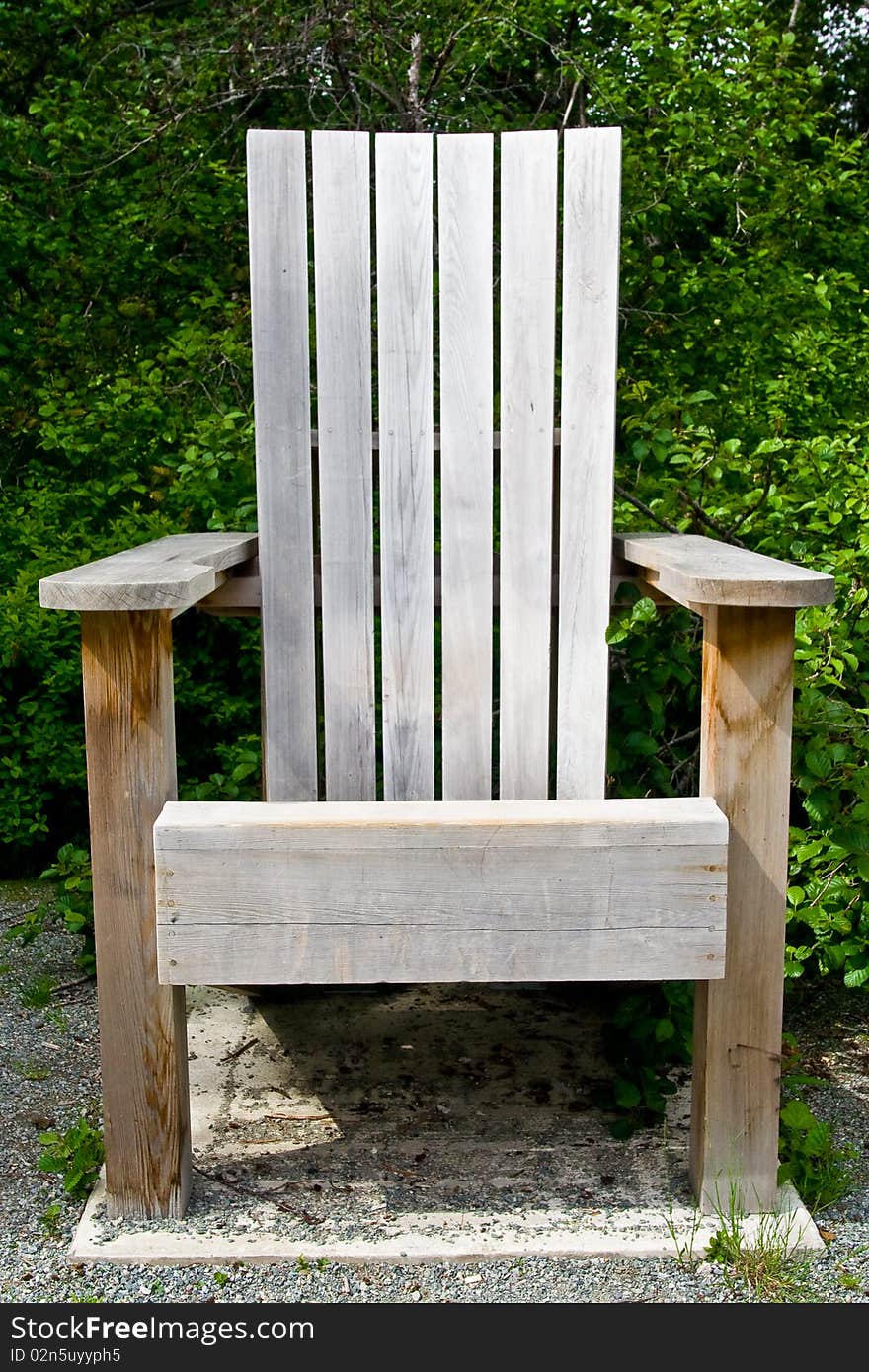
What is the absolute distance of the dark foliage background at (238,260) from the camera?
3.67m

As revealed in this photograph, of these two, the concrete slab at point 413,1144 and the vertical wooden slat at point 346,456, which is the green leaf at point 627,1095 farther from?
the vertical wooden slat at point 346,456

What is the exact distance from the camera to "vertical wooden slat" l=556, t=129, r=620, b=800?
2.24 meters

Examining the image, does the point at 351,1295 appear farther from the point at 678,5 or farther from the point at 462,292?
the point at 678,5

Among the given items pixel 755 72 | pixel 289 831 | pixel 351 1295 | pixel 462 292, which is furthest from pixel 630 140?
pixel 351 1295

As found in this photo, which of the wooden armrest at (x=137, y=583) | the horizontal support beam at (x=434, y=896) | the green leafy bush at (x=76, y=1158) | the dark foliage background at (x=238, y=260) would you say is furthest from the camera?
the dark foliage background at (x=238, y=260)

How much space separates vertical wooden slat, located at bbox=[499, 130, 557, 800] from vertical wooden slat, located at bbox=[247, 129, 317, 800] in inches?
12.8

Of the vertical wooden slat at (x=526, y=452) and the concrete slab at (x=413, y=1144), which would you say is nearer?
the concrete slab at (x=413, y=1144)

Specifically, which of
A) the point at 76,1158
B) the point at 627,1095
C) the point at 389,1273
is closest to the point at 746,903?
the point at 627,1095

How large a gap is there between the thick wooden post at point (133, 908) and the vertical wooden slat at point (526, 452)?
1.98 feet

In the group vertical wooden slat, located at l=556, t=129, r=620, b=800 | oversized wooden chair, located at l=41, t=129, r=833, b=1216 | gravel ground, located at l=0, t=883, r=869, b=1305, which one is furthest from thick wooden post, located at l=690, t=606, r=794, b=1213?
vertical wooden slat, located at l=556, t=129, r=620, b=800

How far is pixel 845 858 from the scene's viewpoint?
261 centimetres

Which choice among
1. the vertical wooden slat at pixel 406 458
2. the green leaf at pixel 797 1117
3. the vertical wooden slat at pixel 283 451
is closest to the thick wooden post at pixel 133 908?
the vertical wooden slat at pixel 283 451

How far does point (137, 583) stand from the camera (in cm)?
183

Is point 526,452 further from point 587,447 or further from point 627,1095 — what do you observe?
point 627,1095
